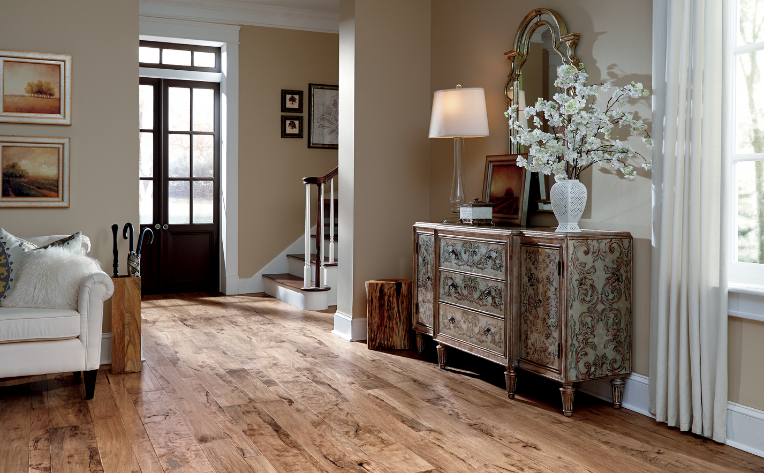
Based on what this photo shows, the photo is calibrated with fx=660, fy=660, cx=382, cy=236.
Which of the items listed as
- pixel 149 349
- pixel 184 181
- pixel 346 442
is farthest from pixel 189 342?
pixel 184 181

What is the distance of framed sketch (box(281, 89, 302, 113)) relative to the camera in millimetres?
7242

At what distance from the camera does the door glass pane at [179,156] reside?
22.9 feet

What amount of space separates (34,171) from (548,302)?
124 inches

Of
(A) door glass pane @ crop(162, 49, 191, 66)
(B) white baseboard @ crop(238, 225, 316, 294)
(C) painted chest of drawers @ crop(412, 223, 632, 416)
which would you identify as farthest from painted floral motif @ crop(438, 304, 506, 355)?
(A) door glass pane @ crop(162, 49, 191, 66)

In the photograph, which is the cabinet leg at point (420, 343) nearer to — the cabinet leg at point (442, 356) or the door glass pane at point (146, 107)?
the cabinet leg at point (442, 356)

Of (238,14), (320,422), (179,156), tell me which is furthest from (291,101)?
(320,422)

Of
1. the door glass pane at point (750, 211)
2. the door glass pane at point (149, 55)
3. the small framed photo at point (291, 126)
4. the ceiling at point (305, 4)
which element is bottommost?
the door glass pane at point (750, 211)

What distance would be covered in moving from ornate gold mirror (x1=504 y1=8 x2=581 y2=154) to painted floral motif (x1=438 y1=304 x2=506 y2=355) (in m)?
1.08

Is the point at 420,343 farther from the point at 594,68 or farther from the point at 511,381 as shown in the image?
the point at 594,68

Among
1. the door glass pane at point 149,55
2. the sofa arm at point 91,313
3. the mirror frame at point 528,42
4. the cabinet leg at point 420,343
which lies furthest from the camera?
the door glass pane at point 149,55

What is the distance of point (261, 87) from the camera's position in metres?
7.12

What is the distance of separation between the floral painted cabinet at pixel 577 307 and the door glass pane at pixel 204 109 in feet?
15.5

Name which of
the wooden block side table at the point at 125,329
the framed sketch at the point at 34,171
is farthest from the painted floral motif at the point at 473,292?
the framed sketch at the point at 34,171

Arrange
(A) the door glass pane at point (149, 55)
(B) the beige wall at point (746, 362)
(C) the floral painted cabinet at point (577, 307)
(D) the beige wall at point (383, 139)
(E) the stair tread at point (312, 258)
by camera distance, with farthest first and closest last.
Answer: (A) the door glass pane at point (149, 55) → (E) the stair tread at point (312, 258) → (D) the beige wall at point (383, 139) → (C) the floral painted cabinet at point (577, 307) → (B) the beige wall at point (746, 362)
